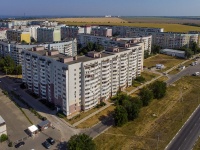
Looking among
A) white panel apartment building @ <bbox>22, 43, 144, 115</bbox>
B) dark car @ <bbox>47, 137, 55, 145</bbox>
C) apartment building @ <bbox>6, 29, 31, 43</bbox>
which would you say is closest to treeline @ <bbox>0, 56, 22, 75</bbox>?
white panel apartment building @ <bbox>22, 43, 144, 115</bbox>

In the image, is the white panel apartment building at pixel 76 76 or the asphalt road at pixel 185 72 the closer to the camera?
the white panel apartment building at pixel 76 76

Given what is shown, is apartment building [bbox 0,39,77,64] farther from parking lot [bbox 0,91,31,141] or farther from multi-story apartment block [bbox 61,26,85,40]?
multi-story apartment block [bbox 61,26,85,40]

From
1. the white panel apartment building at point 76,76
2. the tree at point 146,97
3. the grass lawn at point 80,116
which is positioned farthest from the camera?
the tree at point 146,97

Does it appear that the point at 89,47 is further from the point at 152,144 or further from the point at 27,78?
the point at 152,144

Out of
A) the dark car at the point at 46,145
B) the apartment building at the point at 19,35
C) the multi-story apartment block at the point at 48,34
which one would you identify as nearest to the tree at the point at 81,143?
the dark car at the point at 46,145

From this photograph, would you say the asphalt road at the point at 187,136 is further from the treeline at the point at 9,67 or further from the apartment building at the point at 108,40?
the treeline at the point at 9,67

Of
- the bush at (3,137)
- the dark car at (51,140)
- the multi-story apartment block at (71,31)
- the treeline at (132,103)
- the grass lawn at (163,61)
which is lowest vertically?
the dark car at (51,140)

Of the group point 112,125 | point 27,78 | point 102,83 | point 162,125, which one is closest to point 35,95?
point 27,78

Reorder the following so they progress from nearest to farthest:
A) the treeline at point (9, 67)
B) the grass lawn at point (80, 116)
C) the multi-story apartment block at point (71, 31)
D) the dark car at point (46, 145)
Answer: the dark car at point (46, 145)
the grass lawn at point (80, 116)
the treeline at point (9, 67)
the multi-story apartment block at point (71, 31)
